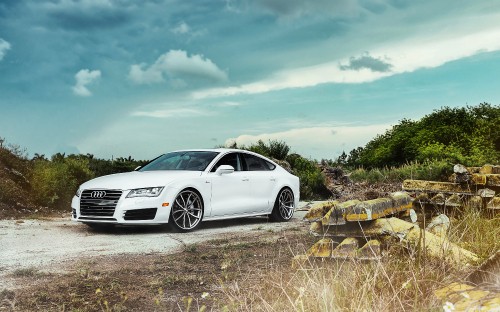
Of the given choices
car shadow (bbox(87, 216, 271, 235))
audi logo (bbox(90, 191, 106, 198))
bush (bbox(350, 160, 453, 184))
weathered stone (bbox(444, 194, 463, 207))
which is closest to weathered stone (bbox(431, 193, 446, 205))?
weathered stone (bbox(444, 194, 463, 207))

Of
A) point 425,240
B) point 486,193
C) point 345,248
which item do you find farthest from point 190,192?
point 425,240

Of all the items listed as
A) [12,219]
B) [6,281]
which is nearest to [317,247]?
[6,281]

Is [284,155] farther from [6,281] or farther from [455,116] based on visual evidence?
[455,116]

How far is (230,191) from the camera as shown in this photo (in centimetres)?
1255

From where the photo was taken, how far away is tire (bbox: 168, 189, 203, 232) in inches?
452

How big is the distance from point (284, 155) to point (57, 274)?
16130 millimetres

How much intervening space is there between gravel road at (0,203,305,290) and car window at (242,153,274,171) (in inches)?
44.0

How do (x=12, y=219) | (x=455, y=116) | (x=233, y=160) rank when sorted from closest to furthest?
(x=233, y=160) → (x=12, y=219) → (x=455, y=116)

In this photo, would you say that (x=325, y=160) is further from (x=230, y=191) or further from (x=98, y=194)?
(x=98, y=194)

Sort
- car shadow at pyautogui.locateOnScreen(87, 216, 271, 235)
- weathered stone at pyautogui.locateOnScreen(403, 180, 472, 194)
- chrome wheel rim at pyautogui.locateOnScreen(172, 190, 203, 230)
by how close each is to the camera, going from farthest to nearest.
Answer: car shadow at pyautogui.locateOnScreen(87, 216, 271, 235)
chrome wheel rim at pyautogui.locateOnScreen(172, 190, 203, 230)
weathered stone at pyautogui.locateOnScreen(403, 180, 472, 194)

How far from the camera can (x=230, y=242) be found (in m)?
10.2

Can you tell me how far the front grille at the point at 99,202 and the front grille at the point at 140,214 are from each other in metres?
0.30

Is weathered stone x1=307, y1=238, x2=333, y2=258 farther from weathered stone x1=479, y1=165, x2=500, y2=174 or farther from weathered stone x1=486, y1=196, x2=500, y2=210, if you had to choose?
weathered stone x1=479, y1=165, x2=500, y2=174

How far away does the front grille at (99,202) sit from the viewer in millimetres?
11250
